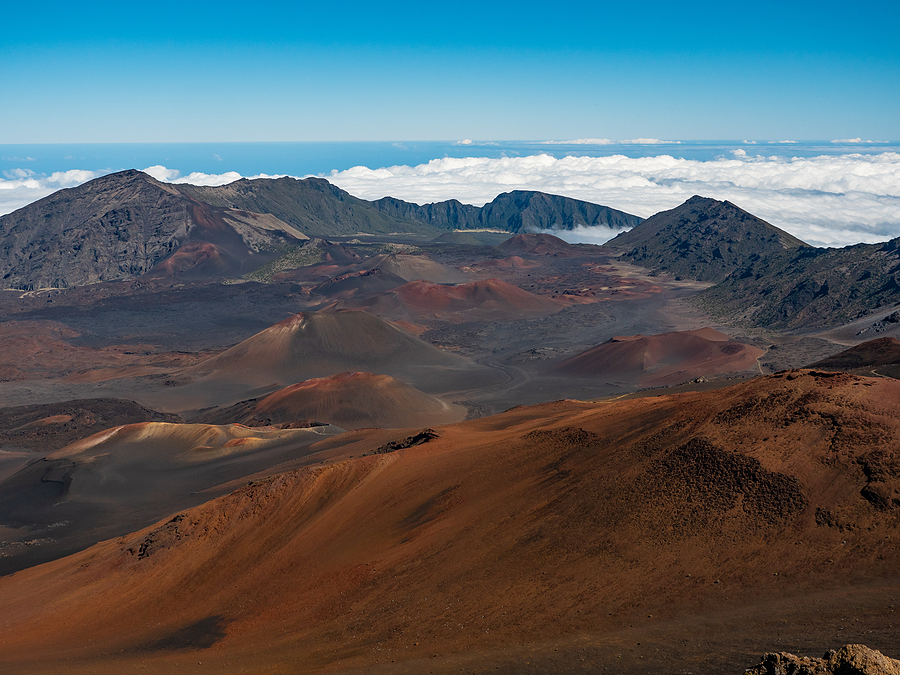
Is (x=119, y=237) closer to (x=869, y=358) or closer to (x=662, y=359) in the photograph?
(x=662, y=359)

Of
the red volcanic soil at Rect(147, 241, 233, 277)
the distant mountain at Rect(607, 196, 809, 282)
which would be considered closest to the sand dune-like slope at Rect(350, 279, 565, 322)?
the red volcanic soil at Rect(147, 241, 233, 277)

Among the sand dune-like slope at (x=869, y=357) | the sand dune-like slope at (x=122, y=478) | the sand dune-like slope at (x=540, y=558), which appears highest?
the sand dune-like slope at (x=540, y=558)

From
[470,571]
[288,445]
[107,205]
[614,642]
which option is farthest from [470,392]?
[107,205]

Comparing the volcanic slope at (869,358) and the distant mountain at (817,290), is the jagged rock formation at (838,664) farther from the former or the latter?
the distant mountain at (817,290)

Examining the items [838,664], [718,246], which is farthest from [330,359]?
[718,246]

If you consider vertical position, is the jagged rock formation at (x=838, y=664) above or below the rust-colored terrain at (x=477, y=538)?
above

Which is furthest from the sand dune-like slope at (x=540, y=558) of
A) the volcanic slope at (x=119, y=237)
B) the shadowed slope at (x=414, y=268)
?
the volcanic slope at (x=119, y=237)
